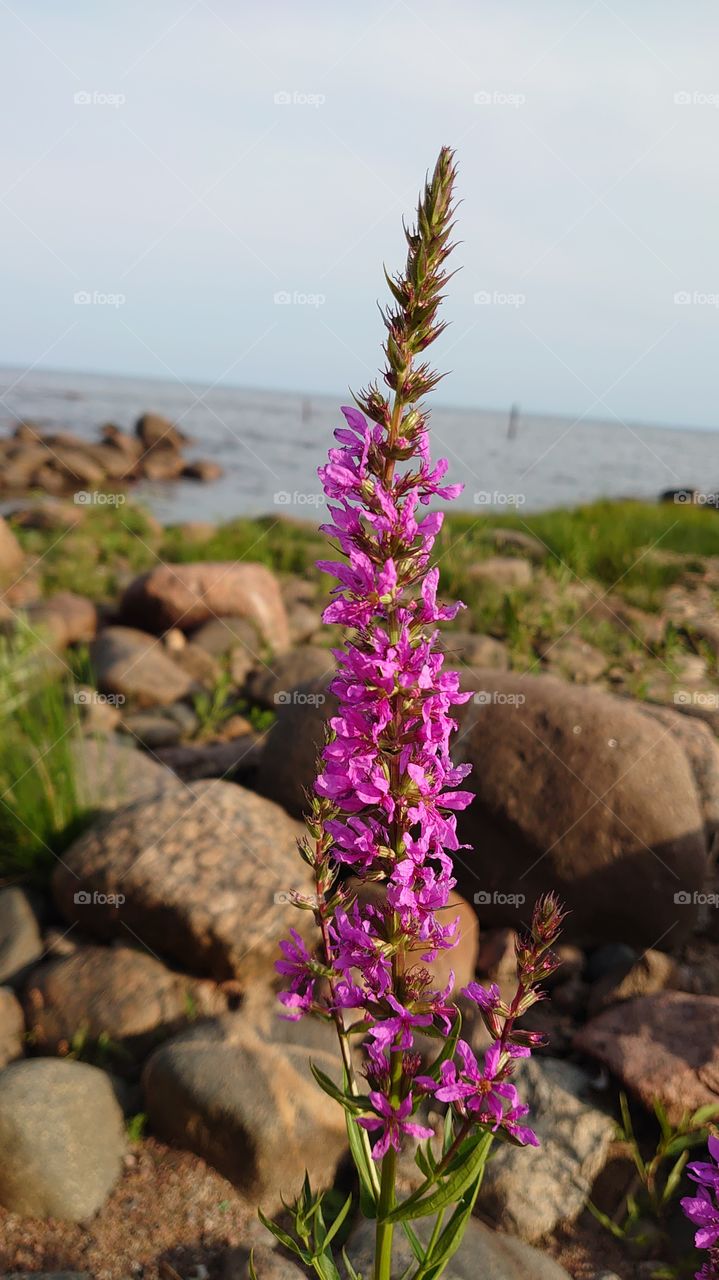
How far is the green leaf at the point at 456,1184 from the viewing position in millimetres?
2125

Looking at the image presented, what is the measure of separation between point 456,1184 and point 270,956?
2.73 m

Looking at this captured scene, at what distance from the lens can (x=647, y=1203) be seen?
394 cm

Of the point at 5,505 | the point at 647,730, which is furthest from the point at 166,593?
the point at 5,505

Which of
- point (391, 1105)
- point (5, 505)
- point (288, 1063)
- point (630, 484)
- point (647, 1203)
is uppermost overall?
point (630, 484)

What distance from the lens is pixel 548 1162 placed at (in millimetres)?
3961

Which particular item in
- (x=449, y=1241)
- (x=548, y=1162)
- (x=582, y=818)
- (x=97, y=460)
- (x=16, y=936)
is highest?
(x=97, y=460)

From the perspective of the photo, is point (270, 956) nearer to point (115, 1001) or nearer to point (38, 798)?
point (115, 1001)

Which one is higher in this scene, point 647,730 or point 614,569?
point 614,569

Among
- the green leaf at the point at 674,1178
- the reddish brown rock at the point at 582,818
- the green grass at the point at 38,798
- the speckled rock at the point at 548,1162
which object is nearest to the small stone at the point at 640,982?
the reddish brown rock at the point at 582,818

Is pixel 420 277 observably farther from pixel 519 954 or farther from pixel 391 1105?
pixel 391 1105

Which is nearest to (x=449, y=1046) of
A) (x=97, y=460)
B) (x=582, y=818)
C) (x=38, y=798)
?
(x=582, y=818)

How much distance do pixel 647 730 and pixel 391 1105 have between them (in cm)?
365

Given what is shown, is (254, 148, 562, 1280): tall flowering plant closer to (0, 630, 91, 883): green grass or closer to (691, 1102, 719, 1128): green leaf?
(691, 1102, 719, 1128): green leaf

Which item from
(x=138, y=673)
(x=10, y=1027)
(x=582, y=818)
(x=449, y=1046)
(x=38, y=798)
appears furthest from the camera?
(x=138, y=673)
